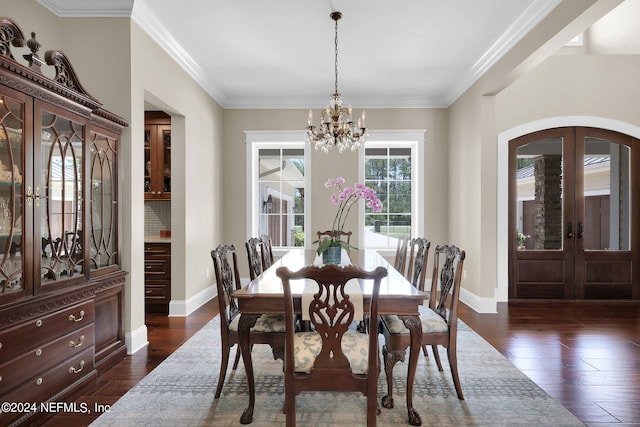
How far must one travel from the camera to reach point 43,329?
2.16m

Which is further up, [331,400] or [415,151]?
[415,151]

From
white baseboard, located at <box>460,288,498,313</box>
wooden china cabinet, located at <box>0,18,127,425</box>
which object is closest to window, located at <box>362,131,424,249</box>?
white baseboard, located at <box>460,288,498,313</box>

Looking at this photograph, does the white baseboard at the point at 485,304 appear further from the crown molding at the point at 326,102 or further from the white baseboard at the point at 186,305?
the white baseboard at the point at 186,305

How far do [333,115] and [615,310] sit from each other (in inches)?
169

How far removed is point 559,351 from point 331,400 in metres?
2.17

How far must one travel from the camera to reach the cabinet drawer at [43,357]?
1907mm

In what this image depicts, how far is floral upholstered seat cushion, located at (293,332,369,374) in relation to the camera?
6.20 ft

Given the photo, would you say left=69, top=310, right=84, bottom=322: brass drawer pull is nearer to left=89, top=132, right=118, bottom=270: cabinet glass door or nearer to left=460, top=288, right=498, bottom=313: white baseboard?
left=89, top=132, right=118, bottom=270: cabinet glass door

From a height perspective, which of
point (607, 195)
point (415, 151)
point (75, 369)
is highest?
point (415, 151)

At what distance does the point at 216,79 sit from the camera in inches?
198

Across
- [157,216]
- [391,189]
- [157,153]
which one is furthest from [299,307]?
[391,189]

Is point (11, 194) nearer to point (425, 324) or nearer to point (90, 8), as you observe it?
point (90, 8)

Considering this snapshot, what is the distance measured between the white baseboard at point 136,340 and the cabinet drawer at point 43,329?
0.66 metres

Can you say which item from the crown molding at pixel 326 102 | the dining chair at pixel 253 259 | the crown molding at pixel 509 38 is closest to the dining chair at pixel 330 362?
the dining chair at pixel 253 259
